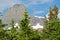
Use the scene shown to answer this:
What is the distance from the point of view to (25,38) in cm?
3691

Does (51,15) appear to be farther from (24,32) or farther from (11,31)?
(24,32)

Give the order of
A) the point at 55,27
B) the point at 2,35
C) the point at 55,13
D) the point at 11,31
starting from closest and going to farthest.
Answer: the point at 55,27 < the point at 11,31 < the point at 2,35 < the point at 55,13

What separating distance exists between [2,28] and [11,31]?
6435mm

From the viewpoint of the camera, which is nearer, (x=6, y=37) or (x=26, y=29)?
(x=26, y=29)

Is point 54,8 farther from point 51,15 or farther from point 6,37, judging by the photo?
point 6,37

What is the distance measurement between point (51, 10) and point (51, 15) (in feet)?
6.95

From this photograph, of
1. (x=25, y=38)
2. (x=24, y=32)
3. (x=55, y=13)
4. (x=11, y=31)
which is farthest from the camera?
(x=55, y=13)

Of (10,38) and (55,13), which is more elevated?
(55,13)

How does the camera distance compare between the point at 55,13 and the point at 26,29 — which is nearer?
the point at 26,29

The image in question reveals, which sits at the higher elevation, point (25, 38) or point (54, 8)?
point (54, 8)

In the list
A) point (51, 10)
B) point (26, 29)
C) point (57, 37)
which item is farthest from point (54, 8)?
→ point (57, 37)

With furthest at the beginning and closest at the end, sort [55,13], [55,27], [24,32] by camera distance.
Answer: [55,13] → [24,32] → [55,27]

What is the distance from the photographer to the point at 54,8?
63.2 metres

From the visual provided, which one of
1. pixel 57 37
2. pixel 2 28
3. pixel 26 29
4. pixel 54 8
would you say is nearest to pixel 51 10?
pixel 54 8
